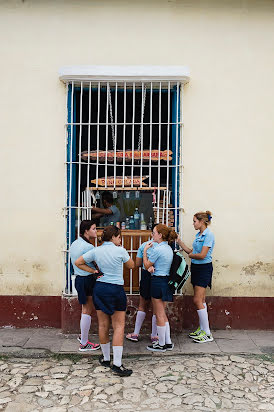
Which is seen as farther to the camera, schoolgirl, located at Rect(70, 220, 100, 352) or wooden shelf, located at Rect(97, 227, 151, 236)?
wooden shelf, located at Rect(97, 227, 151, 236)

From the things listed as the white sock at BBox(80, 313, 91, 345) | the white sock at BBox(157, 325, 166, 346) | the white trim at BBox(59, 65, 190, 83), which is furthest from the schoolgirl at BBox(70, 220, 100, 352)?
the white trim at BBox(59, 65, 190, 83)

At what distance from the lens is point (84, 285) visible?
17.0 feet

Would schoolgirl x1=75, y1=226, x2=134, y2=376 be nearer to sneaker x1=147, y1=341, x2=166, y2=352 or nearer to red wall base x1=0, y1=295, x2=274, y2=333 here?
sneaker x1=147, y1=341, x2=166, y2=352

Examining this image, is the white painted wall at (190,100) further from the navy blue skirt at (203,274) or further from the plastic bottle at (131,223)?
the plastic bottle at (131,223)

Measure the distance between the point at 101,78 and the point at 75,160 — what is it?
3.88 ft

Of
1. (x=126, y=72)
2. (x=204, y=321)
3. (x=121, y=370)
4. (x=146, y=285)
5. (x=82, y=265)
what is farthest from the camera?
(x=126, y=72)

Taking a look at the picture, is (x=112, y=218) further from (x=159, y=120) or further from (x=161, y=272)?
(x=159, y=120)

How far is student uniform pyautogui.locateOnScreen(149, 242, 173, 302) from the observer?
5199 mm

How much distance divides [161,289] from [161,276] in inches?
6.1

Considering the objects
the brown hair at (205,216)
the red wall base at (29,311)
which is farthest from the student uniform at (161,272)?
the red wall base at (29,311)

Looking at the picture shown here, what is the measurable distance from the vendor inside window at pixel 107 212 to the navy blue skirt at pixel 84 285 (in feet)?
3.94

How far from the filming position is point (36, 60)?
6008 mm

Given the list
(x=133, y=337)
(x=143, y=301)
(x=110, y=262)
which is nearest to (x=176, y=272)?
(x=143, y=301)

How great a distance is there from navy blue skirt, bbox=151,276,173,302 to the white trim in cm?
269
